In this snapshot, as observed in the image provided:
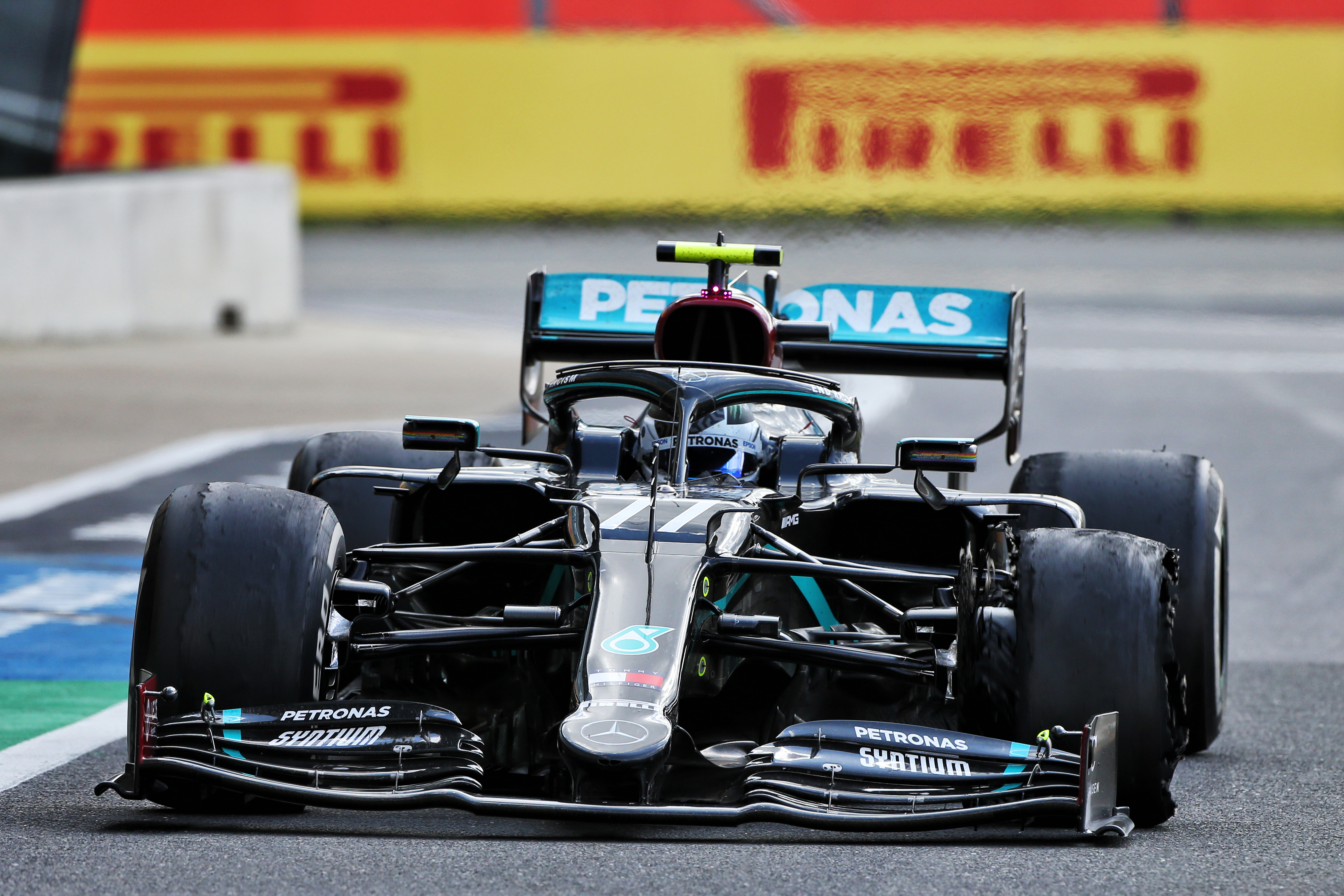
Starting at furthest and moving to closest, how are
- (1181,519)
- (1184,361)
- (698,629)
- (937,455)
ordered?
(1184,361), (1181,519), (937,455), (698,629)

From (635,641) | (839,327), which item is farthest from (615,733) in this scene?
(839,327)

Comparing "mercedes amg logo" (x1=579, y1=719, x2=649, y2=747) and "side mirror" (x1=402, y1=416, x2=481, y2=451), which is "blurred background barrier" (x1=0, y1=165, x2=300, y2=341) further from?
"mercedes amg logo" (x1=579, y1=719, x2=649, y2=747)

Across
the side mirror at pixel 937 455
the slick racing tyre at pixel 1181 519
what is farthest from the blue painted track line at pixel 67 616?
the slick racing tyre at pixel 1181 519

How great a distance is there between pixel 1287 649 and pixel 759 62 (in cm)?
2024

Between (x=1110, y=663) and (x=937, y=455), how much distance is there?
905 mm

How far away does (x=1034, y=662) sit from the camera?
545 cm

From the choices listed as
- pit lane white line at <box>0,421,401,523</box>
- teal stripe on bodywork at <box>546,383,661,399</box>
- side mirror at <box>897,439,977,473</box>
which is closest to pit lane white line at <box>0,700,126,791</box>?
teal stripe on bodywork at <box>546,383,661,399</box>

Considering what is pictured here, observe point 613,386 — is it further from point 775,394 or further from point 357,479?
point 357,479

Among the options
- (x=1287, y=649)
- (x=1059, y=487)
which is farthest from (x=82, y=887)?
(x=1287, y=649)

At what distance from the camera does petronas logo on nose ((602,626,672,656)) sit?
17.7 feet

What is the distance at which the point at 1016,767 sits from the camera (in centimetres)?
521

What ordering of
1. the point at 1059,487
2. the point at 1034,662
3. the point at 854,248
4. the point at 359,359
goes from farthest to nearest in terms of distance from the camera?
the point at 854,248, the point at 359,359, the point at 1059,487, the point at 1034,662

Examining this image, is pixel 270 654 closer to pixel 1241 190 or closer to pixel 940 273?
pixel 940 273

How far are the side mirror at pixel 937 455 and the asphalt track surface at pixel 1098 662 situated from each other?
43.5 inches
